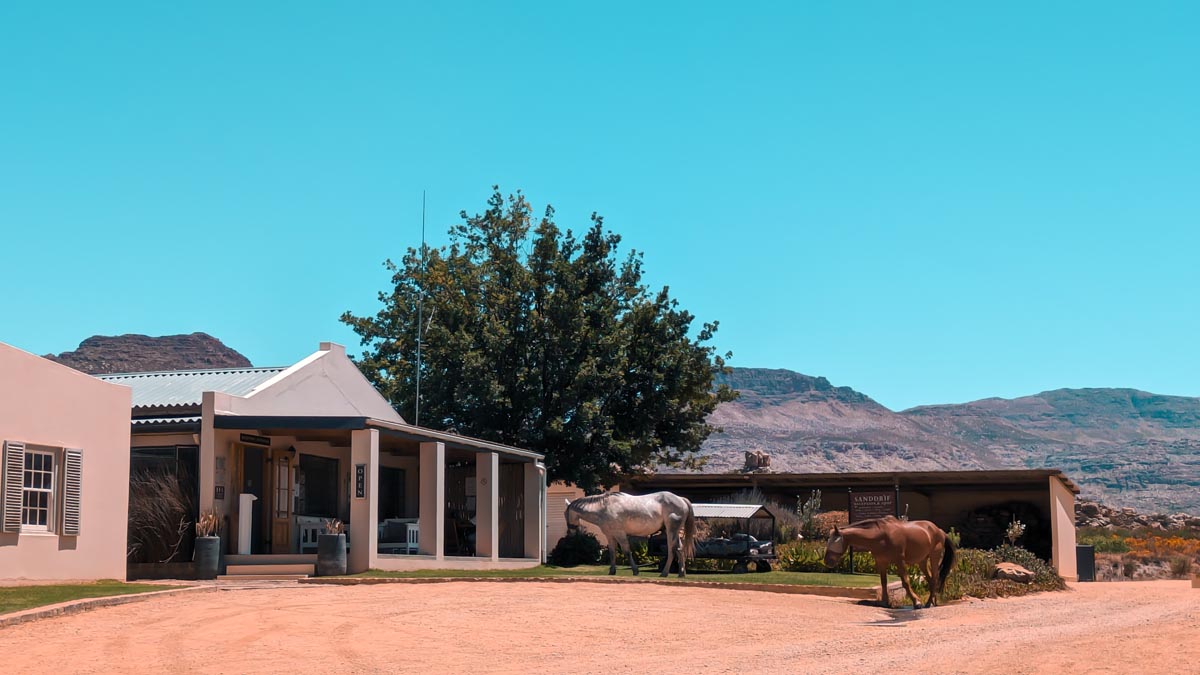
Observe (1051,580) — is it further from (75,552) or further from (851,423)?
(851,423)

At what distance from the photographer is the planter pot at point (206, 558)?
886 inches

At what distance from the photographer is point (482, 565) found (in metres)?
27.6

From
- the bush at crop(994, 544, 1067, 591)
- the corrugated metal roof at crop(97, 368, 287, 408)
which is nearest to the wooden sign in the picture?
the bush at crop(994, 544, 1067, 591)

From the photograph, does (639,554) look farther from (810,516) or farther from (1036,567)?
(1036,567)

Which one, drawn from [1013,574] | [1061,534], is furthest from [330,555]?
[1061,534]

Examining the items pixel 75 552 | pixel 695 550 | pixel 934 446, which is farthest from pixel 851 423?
pixel 75 552

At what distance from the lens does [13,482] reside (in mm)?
19188

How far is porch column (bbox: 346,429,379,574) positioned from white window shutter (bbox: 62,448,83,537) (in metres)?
4.67

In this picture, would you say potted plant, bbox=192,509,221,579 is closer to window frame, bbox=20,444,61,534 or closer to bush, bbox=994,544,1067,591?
window frame, bbox=20,444,61,534

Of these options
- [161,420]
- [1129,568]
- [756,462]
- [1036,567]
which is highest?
[161,420]

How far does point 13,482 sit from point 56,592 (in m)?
2.29

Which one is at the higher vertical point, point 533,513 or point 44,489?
point 44,489

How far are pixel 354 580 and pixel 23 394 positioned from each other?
581 cm

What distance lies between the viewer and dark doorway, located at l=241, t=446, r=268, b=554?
25250 millimetres
